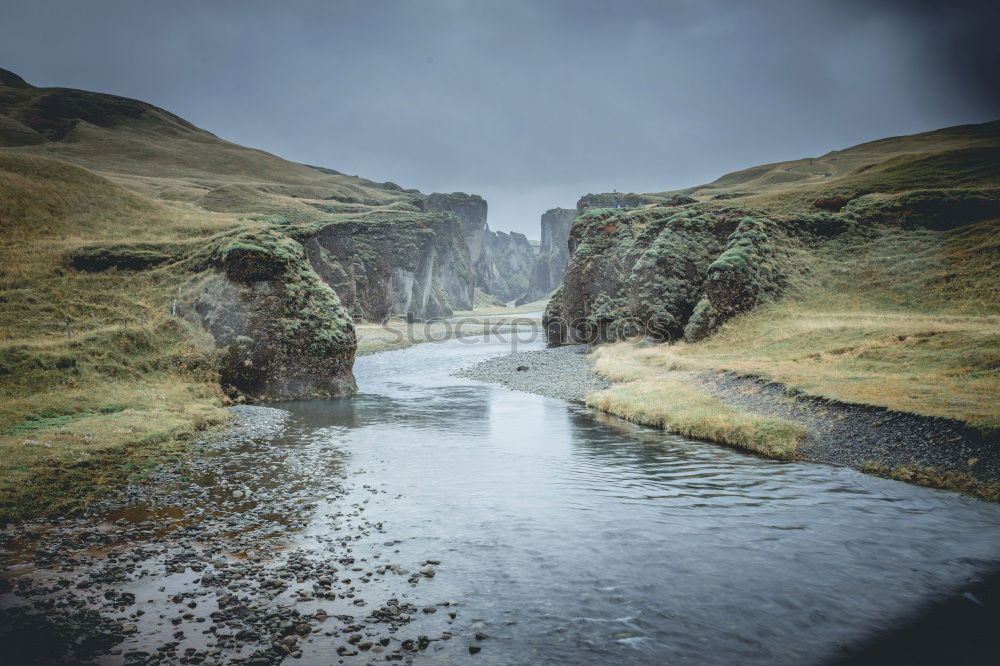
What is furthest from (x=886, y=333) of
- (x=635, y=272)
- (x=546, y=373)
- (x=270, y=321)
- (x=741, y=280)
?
(x=270, y=321)

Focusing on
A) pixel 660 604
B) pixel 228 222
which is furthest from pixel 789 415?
pixel 228 222

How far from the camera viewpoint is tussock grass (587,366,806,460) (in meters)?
22.4

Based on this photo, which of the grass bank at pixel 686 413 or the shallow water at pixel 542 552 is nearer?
the shallow water at pixel 542 552

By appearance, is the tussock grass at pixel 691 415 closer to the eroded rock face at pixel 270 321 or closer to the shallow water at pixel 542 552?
the shallow water at pixel 542 552

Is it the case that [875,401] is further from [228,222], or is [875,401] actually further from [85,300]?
[228,222]

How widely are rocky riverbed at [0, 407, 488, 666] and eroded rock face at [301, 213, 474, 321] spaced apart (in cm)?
7468

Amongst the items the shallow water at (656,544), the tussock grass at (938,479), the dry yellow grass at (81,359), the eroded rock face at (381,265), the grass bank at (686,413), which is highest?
the eroded rock face at (381,265)

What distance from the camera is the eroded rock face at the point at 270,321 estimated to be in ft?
114

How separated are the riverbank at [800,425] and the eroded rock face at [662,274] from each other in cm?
1625

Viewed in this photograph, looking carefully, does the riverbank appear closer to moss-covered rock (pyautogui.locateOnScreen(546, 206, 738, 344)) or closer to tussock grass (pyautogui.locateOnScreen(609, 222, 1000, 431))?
tussock grass (pyautogui.locateOnScreen(609, 222, 1000, 431))

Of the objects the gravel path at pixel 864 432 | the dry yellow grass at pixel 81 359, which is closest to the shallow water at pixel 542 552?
the gravel path at pixel 864 432

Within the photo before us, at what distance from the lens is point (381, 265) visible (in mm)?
117625

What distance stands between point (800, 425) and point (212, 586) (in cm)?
2382

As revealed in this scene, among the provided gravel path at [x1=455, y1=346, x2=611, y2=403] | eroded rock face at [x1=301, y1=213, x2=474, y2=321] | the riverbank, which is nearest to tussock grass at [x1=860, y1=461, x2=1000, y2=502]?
the riverbank
